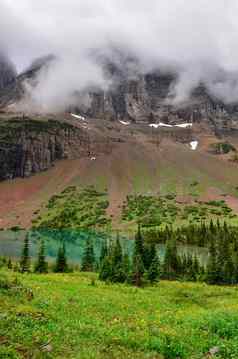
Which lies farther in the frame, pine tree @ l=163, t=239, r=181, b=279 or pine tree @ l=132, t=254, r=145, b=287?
pine tree @ l=163, t=239, r=181, b=279

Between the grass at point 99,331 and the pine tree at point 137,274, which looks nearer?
the grass at point 99,331

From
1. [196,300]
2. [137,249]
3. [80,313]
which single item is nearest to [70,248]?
[137,249]

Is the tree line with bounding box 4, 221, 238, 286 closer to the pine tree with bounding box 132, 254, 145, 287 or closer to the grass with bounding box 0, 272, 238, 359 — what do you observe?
the pine tree with bounding box 132, 254, 145, 287

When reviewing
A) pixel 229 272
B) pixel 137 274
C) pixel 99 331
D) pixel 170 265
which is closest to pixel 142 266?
pixel 137 274

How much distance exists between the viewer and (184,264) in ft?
274

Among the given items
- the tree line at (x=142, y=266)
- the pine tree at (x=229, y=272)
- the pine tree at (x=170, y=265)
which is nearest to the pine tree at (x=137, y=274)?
the tree line at (x=142, y=266)

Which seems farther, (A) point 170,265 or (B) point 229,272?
(A) point 170,265

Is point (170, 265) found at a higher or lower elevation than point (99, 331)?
higher

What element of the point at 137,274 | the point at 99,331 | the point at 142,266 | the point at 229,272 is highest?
the point at 142,266

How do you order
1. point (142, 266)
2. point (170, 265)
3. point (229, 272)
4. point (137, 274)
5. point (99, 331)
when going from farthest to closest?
point (170, 265), point (229, 272), point (142, 266), point (137, 274), point (99, 331)

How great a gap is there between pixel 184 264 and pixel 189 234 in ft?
369

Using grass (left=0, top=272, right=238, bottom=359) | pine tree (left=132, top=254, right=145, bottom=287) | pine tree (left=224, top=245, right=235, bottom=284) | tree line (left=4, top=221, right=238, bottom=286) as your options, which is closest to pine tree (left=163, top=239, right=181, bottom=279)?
tree line (left=4, top=221, right=238, bottom=286)

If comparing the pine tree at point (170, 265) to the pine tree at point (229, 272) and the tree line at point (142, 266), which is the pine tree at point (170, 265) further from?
the pine tree at point (229, 272)

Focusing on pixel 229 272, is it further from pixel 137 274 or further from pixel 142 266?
pixel 137 274
